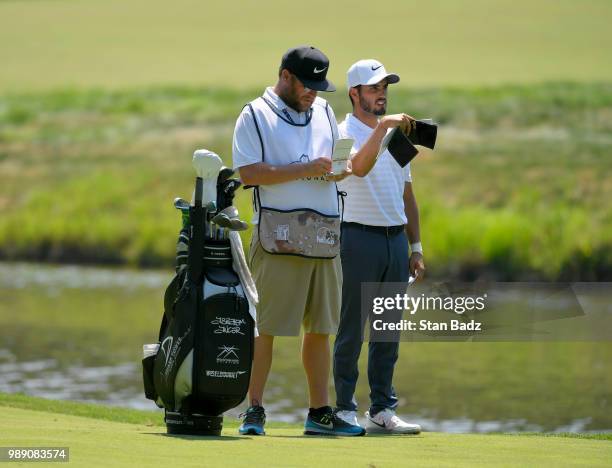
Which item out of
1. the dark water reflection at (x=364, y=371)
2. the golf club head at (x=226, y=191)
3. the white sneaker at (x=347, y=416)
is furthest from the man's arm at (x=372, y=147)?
the dark water reflection at (x=364, y=371)

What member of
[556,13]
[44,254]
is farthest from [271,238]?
[556,13]

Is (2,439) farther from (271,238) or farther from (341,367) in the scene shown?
(341,367)

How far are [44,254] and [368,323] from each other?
69.7 feet

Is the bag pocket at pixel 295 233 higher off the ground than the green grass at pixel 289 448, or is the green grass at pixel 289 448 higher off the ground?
the bag pocket at pixel 295 233

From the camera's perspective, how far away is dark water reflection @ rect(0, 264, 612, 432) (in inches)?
480

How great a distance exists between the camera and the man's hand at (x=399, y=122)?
23.0 ft

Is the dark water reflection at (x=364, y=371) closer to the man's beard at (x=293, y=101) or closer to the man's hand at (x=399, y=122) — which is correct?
the man's hand at (x=399, y=122)

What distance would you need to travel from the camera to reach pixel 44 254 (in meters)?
28.1

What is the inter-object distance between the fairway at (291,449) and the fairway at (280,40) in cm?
3153

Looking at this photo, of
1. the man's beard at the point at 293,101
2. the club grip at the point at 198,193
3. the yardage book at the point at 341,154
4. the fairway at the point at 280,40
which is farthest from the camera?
the fairway at the point at 280,40

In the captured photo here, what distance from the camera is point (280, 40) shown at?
168 ft

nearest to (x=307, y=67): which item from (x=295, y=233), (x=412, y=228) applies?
(x=295, y=233)

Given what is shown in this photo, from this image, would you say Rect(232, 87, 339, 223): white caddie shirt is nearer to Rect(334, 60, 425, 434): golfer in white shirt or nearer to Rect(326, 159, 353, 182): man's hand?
Rect(326, 159, 353, 182): man's hand

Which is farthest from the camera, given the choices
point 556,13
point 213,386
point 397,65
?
point 556,13
